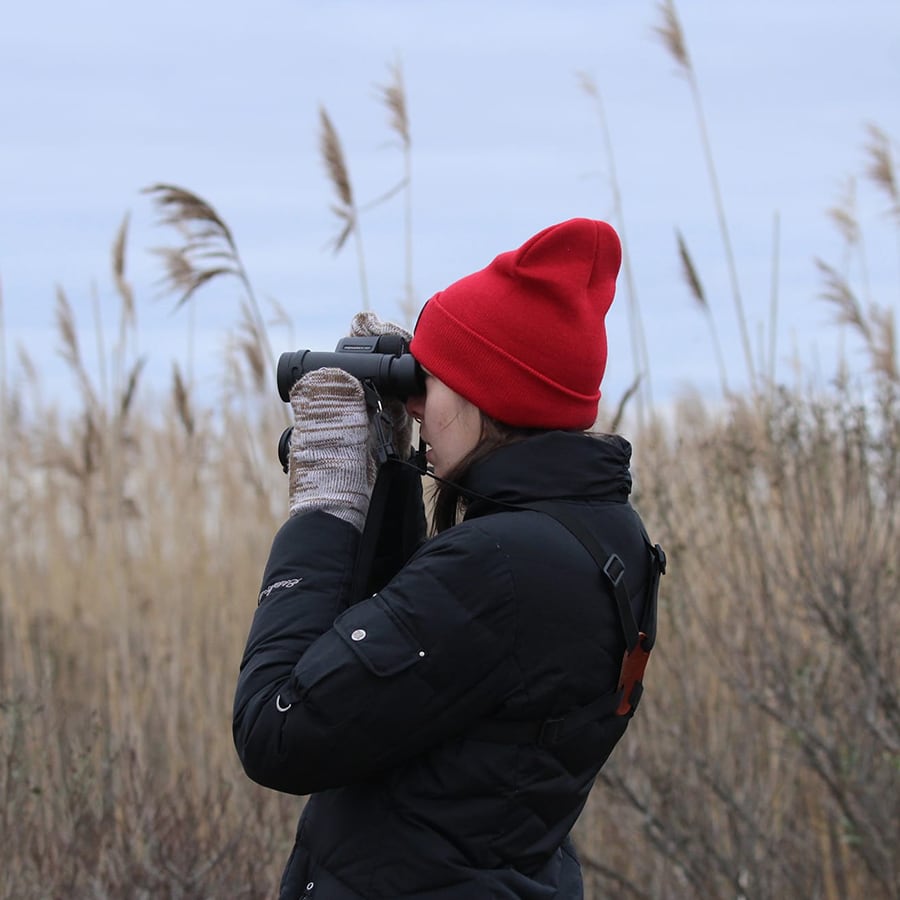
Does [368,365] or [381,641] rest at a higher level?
[368,365]

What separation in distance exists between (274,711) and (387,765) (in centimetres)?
13

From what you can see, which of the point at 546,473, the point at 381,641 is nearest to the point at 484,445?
the point at 546,473

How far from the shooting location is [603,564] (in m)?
1.52

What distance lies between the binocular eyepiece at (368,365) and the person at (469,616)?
27 millimetres

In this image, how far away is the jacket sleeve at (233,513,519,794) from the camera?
1411 millimetres

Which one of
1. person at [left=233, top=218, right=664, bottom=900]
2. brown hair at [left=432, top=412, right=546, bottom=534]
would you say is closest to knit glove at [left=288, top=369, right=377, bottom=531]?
person at [left=233, top=218, right=664, bottom=900]

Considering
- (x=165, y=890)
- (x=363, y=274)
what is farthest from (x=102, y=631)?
(x=165, y=890)

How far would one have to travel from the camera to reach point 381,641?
142 cm

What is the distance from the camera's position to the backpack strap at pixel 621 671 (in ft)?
4.86

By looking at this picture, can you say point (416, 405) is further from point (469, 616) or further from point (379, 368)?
point (469, 616)

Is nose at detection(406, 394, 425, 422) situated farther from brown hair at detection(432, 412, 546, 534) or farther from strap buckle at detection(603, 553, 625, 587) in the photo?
strap buckle at detection(603, 553, 625, 587)

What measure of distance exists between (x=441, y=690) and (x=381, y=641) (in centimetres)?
8

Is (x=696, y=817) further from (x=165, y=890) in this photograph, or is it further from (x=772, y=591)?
(x=165, y=890)

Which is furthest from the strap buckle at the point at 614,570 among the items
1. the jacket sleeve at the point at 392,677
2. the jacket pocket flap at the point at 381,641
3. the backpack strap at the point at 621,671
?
the jacket pocket flap at the point at 381,641
